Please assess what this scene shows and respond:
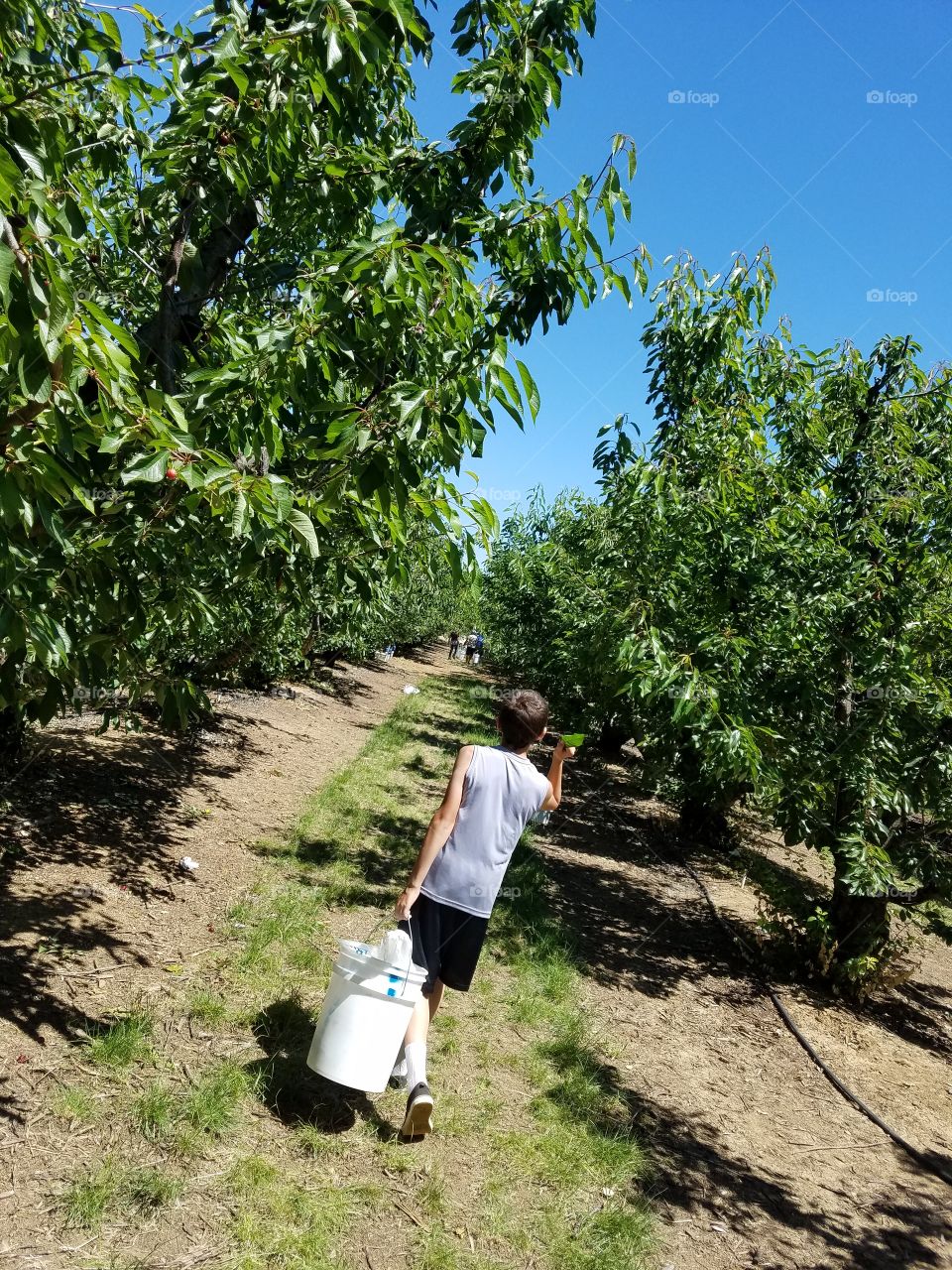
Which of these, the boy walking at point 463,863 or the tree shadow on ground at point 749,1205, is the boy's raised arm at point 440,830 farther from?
the tree shadow on ground at point 749,1205

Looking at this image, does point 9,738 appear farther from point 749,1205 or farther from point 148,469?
point 749,1205

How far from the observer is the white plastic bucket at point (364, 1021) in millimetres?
3139

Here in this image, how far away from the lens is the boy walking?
11.0 feet

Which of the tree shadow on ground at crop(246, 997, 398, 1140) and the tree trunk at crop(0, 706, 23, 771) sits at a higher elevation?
the tree trunk at crop(0, 706, 23, 771)

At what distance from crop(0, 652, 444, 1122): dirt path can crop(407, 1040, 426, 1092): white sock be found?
138 cm

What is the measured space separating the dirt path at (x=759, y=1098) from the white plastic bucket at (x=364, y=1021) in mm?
1248

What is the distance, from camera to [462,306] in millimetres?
2908

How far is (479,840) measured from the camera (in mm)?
3367

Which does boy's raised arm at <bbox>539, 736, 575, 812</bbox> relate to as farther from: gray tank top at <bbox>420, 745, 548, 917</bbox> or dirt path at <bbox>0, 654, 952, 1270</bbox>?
dirt path at <bbox>0, 654, 952, 1270</bbox>

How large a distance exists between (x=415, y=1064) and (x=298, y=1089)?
21.1 inches
